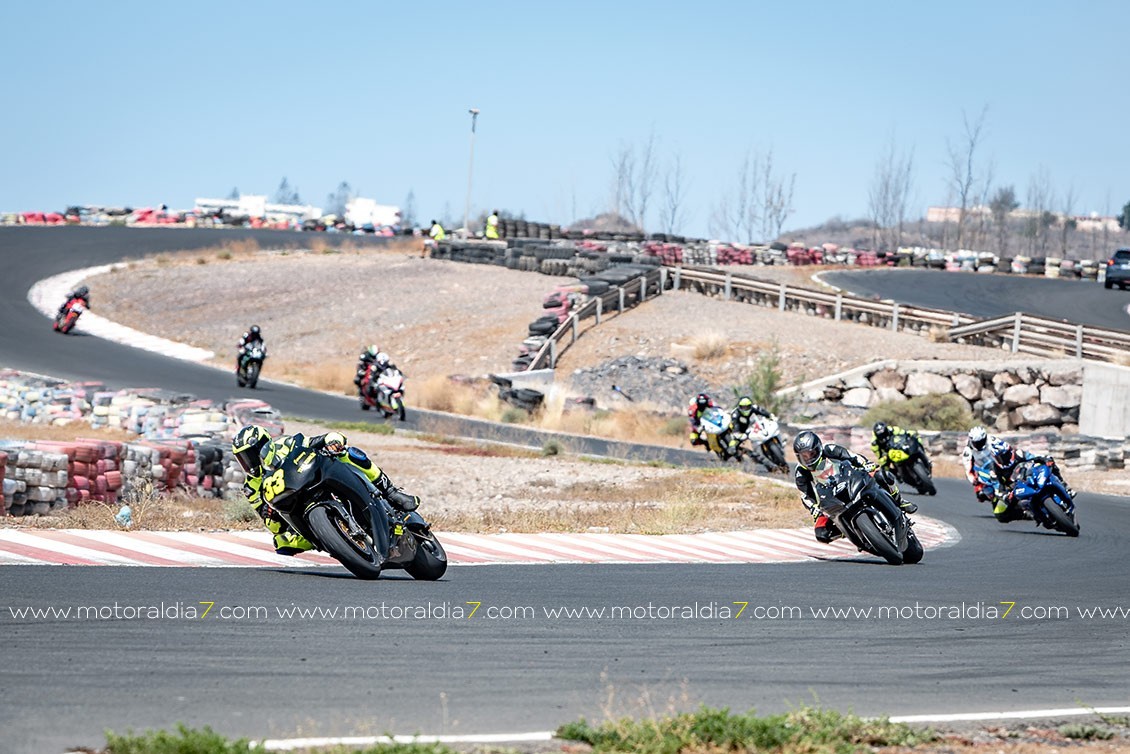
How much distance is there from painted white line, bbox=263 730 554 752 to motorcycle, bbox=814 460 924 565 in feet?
23.6

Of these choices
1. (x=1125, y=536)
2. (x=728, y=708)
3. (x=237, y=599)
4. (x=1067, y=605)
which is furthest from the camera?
(x=1125, y=536)

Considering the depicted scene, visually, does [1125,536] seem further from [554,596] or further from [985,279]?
[985,279]

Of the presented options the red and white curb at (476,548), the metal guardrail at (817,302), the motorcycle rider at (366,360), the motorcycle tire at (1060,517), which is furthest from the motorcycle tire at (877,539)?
the metal guardrail at (817,302)

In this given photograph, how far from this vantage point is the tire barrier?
1338cm

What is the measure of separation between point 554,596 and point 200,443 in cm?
806

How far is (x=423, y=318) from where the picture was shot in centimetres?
4559

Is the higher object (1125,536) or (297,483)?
(297,483)

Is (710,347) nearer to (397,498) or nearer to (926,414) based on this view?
(926,414)

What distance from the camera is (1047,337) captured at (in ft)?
120

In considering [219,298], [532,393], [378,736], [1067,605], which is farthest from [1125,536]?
[219,298]

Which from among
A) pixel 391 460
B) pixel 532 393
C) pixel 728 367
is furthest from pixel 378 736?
Answer: pixel 728 367

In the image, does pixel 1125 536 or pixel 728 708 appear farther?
pixel 1125 536

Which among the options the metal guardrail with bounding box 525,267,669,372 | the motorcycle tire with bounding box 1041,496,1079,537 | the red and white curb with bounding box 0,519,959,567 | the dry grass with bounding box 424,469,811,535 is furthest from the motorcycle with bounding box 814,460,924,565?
the metal guardrail with bounding box 525,267,669,372

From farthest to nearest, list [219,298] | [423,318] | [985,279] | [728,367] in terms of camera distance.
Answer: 1. [985,279]
2. [219,298]
3. [423,318]
4. [728,367]
